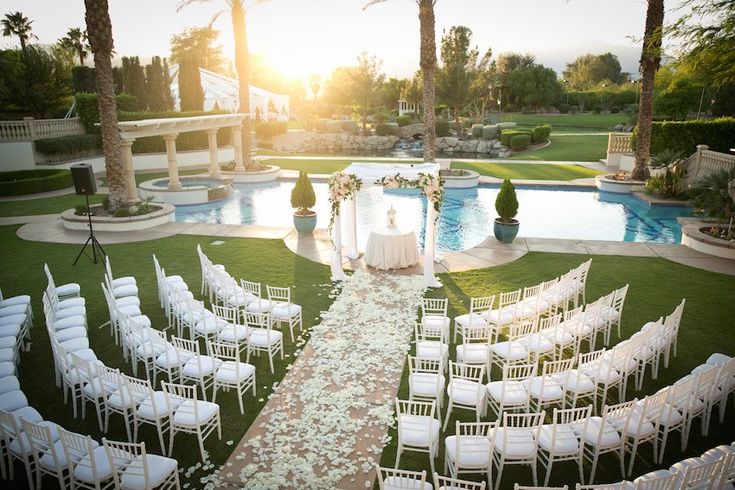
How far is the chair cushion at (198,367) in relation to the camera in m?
7.85

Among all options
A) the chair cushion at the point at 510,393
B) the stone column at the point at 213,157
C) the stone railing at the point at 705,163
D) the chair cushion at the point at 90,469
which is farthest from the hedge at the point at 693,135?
the chair cushion at the point at 90,469

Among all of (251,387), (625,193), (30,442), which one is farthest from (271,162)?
(30,442)

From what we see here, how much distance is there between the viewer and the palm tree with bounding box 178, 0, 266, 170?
29.4 m

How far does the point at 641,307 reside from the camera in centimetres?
1146

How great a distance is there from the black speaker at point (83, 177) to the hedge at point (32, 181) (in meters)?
13.8

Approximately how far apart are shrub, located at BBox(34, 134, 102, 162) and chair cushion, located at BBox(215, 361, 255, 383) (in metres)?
27.3

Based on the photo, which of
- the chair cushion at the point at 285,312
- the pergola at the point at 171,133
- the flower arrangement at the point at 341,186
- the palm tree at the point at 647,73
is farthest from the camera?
the palm tree at the point at 647,73

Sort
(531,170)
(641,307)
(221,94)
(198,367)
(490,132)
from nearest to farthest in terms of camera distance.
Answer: (198,367), (641,307), (531,170), (490,132), (221,94)

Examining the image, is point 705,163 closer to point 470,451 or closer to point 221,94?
point 470,451

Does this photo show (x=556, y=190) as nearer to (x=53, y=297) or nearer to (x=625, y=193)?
(x=625, y=193)

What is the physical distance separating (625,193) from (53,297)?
24550 mm

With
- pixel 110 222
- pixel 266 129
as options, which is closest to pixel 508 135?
pixel 266 129

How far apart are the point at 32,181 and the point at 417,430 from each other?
26254mm

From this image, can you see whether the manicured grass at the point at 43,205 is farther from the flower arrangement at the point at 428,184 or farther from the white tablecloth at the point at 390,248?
the flower arrangement at the point at 428,184
